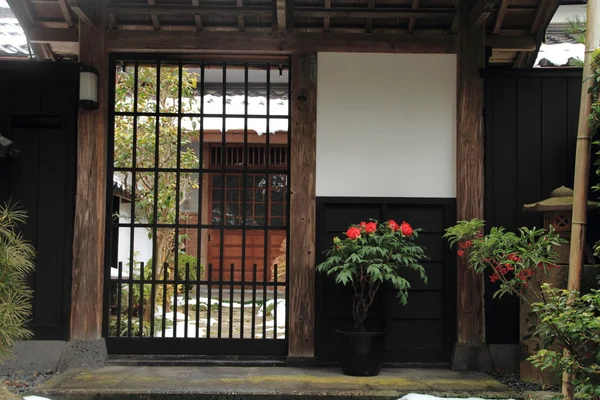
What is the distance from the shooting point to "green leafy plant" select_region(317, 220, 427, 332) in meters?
5.26

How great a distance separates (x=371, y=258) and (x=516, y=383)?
1.60 m

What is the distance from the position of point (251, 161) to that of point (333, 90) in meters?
4.96

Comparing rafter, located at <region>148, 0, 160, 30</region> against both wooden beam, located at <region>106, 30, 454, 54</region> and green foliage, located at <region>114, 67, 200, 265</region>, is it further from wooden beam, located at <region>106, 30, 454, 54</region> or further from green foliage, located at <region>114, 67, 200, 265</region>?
green foliage, located at <region>114, 67, 200, 265</region>

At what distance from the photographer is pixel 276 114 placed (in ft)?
20.1

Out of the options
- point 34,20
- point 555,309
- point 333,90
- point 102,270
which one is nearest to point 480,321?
point 555,309

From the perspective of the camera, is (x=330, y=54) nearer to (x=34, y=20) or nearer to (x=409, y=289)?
(x=409, y=289)

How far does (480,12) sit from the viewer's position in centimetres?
554

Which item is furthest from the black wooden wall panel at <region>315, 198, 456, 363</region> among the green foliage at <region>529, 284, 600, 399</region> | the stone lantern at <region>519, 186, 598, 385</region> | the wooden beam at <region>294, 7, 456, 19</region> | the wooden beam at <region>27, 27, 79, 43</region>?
the wooden beam at <region>27, 27, 79, 43</region>

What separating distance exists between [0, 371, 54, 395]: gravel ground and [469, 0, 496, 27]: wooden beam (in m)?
4.81

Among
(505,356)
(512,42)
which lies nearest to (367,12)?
(512,42)

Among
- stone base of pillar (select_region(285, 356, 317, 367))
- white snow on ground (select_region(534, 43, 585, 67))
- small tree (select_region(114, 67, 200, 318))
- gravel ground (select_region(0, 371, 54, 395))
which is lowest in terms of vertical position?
gravel ground (select_region(0, 371, 54, 395))

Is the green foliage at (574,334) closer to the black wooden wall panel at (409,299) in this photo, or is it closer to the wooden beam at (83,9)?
the black wooden wall panel at (409,299)

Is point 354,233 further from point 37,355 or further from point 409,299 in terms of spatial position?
point 37,355

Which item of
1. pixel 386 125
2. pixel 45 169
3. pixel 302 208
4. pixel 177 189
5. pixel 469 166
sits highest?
pixel 386 125
